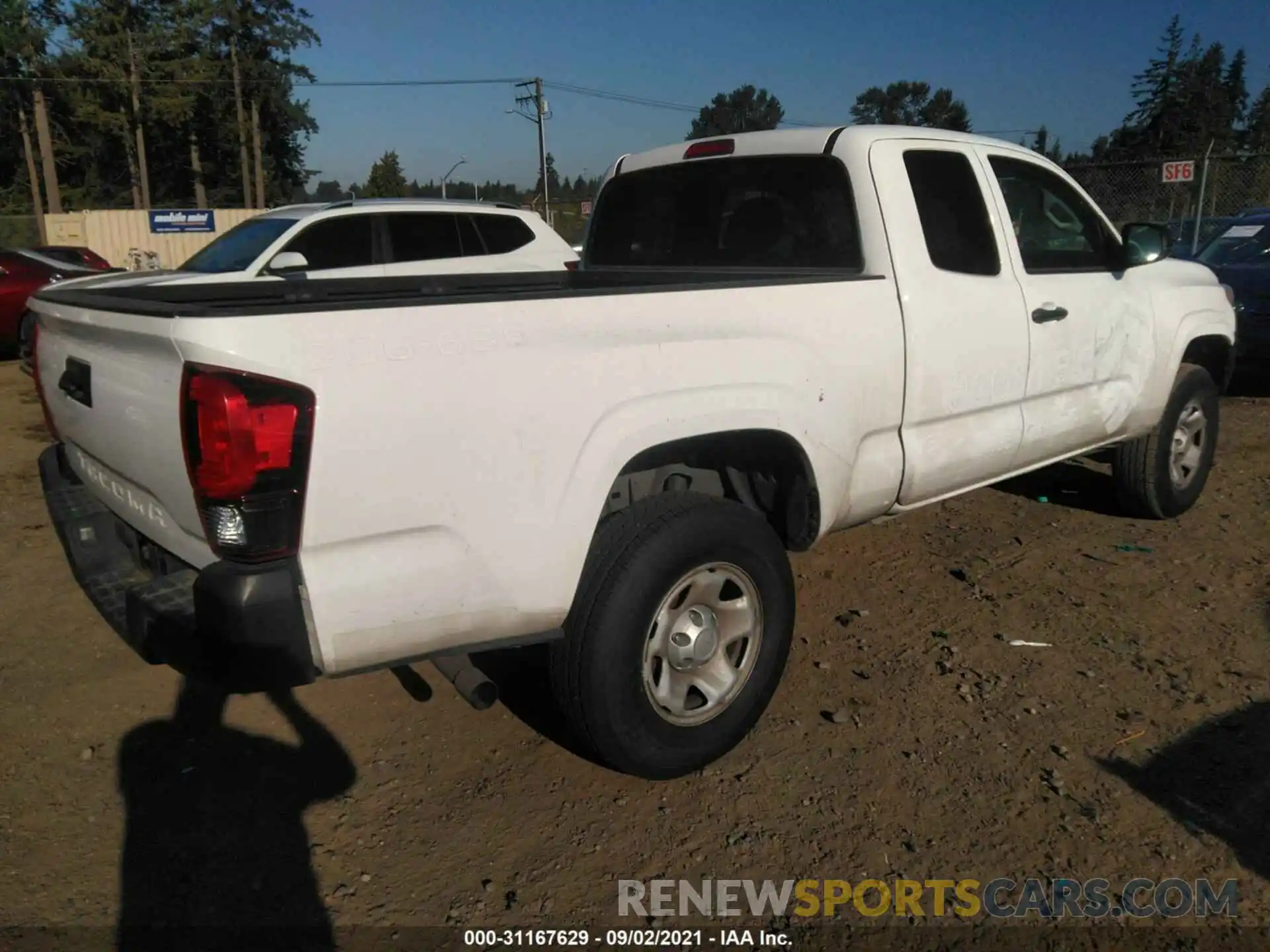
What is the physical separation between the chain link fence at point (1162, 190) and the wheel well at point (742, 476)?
48.7ft

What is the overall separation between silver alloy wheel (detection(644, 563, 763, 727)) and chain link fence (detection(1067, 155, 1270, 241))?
15.3m

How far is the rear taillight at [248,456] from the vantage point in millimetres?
2121

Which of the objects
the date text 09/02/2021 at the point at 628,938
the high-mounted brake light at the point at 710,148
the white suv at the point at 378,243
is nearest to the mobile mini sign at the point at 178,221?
the white suv at the point at 378,243

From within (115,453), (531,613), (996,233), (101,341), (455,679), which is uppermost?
(996,233)

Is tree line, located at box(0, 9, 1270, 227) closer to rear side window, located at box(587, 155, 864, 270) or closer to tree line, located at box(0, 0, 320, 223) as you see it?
tree line, located at box(0, 0, 320, 223)

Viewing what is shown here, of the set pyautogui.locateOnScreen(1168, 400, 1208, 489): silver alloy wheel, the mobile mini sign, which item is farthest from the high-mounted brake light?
the mobile mini sign

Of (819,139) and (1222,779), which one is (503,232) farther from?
(1222,779)

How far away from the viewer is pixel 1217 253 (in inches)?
380

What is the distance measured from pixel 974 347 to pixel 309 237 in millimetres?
5768

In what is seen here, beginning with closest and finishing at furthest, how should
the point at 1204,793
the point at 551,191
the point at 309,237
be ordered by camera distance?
the point at 1204,793
the point at 309,237
the point at 551,191

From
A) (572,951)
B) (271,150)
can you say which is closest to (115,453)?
(572,951)

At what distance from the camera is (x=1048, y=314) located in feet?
13.6

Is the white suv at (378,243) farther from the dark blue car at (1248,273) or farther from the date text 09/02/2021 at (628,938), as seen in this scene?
the dark blue car at (1248,273)

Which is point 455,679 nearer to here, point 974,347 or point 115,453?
point 115,453
